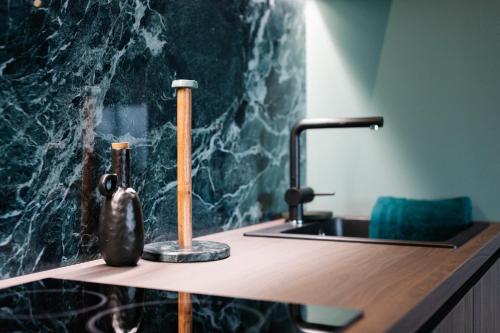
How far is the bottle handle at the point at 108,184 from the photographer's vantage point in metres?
1.18

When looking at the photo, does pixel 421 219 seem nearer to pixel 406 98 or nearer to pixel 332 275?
pixel 406 98

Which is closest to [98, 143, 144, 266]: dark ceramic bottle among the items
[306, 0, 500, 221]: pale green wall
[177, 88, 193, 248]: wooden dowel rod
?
[177, 88, 193, 248]: wooden dowel rod

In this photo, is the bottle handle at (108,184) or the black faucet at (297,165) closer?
the bottle handle at (108,184)

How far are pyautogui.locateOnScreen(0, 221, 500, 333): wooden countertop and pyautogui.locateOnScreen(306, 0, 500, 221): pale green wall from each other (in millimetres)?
613

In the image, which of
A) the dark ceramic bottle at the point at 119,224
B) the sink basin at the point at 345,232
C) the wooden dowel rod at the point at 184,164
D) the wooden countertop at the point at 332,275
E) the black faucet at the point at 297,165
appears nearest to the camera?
the wooden countertop at the point at 332,275

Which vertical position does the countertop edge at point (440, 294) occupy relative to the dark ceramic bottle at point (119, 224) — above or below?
below

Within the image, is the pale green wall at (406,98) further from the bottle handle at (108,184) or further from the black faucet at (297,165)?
the bottle handle at (108,184)

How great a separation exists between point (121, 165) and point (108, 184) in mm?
49

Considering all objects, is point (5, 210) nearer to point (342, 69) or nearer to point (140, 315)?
point (140, 315)

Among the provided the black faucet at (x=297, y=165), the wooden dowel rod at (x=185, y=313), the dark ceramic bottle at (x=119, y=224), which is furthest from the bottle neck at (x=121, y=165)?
the black faucet at (x=297, y=165)

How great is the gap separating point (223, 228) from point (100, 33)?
687mm

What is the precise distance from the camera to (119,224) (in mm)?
1174

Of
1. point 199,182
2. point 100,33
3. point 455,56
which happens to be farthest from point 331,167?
point 100,33

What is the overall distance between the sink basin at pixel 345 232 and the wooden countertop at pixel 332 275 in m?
0.04
